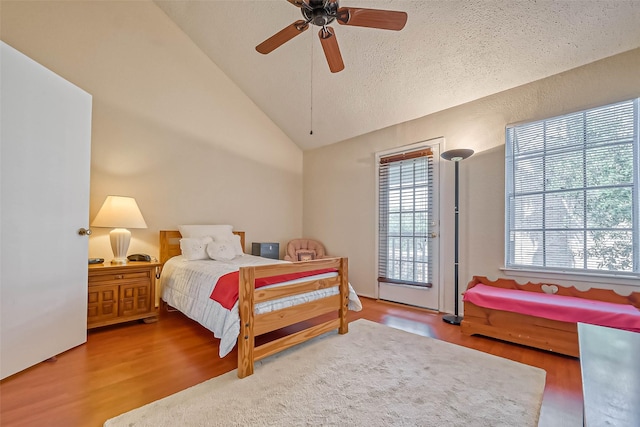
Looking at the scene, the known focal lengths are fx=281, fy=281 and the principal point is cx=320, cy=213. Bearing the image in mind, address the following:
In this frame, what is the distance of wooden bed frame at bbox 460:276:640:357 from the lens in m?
2.36

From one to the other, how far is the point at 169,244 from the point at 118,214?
2.74ft

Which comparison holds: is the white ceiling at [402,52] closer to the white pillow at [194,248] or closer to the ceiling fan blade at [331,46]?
the ceiling fan blade at [331,46]

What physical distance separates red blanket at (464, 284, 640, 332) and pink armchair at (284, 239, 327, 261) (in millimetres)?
2522

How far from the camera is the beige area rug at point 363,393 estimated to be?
1.52 m

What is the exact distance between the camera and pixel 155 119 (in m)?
3.63

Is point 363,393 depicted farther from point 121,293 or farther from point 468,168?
point 468,168

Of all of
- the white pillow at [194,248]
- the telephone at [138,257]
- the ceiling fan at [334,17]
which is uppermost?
the ceiling fan at [334,17]

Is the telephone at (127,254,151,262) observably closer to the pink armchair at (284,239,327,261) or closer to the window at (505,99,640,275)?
the pink armchair at (284,239,327,261)

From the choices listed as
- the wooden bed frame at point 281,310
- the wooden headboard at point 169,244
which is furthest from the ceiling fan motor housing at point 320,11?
the wooden headboard at point 169,244

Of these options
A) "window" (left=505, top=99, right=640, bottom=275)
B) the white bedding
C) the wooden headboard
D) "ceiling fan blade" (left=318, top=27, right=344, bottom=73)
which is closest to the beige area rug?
the white bedding

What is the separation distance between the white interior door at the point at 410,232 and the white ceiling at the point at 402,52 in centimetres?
77

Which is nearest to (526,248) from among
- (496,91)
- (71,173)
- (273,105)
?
(496,91)

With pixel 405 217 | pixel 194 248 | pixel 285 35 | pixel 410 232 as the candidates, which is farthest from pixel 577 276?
pixel 194 248

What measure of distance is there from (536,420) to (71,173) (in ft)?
12.1
